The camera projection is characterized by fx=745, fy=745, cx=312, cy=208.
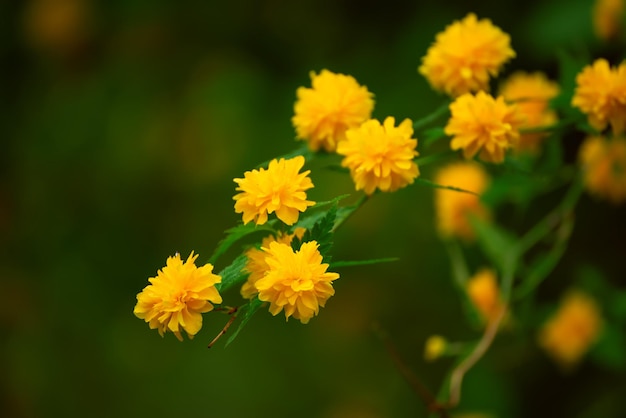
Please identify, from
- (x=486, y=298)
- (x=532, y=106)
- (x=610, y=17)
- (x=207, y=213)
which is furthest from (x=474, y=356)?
(x=207, y=213)

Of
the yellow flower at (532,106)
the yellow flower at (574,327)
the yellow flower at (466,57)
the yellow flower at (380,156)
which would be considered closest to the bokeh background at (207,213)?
the yellow flower at (574,327)

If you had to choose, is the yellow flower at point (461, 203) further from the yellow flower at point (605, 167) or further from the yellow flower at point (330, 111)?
the yellow flower at point (330, 111)

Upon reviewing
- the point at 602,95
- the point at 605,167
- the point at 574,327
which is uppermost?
the point at 602,95

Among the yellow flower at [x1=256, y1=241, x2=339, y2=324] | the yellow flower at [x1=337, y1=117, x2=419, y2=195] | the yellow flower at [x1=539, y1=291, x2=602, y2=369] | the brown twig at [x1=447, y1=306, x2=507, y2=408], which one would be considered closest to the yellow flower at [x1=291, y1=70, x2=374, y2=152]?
the yellow flower at [x1=337, y1=117, x2=419, y2=195]

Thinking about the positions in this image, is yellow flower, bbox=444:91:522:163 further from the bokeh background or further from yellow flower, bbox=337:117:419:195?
the bokeh background

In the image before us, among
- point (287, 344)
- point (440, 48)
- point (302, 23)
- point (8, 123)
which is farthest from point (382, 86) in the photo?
point (8, 123)

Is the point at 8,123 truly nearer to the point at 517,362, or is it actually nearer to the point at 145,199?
the point at 145,199

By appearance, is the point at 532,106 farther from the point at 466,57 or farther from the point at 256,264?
the point at 256,264
